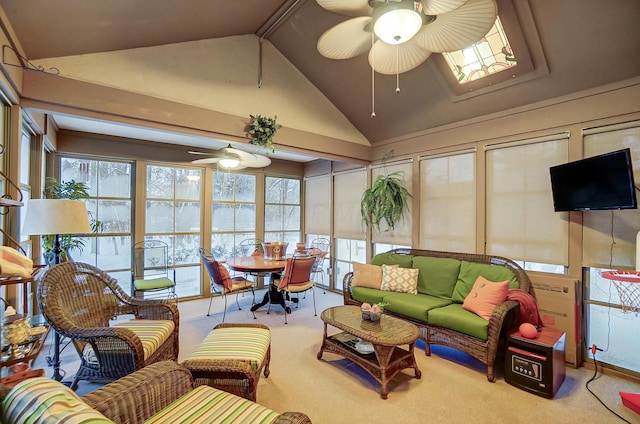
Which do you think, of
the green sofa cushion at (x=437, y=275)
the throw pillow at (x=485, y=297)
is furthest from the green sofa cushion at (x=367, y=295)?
the throw pillow at (x=485, y=297)

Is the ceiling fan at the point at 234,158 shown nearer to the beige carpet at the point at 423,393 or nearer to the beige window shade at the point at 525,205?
the beige carpet at the point at 423,393

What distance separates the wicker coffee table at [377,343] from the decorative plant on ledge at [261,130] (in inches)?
84.6

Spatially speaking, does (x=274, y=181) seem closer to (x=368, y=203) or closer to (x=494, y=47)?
(x=368, y=203)

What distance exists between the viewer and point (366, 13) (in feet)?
6.13

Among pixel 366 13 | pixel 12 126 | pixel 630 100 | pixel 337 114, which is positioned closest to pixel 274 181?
pixel 337 114

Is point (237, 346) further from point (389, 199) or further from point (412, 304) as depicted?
point (389, 199)

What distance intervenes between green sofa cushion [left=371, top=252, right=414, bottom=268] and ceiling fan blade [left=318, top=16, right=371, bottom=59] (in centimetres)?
279

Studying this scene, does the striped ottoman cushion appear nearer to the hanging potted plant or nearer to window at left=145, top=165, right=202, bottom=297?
window at left=145, top=165, right=202, bottom=297

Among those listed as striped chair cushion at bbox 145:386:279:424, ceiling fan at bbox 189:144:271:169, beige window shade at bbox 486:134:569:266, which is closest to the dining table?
ceiling fan at bbox 189:144:271:169

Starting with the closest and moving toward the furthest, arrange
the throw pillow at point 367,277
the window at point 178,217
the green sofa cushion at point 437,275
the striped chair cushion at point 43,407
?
the striped chair cushion at point 43,407 < the green sofa cushion at point 437,275 < the throw pillow at point 367,277 < the window at point 178,217

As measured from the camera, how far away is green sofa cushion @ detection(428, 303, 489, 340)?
2785 millimetres

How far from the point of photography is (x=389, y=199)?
14.4ft

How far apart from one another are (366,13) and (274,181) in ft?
15.7

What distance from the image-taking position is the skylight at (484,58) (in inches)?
115
